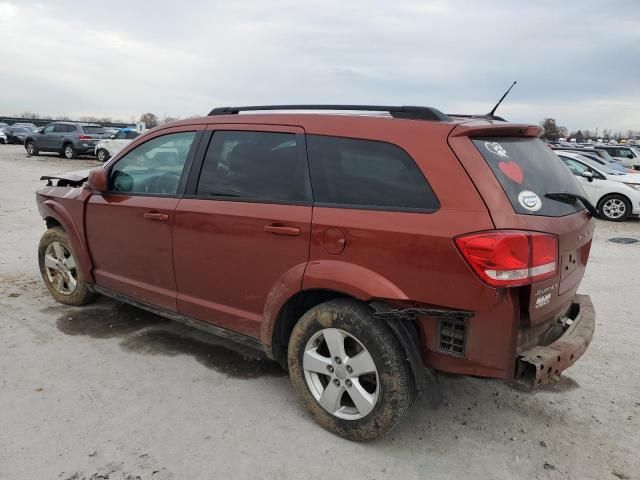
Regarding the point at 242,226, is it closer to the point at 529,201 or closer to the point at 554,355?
the point at 529,201

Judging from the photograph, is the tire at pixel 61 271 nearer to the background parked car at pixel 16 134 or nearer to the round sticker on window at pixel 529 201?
the round sticker on window at pixel 529 201

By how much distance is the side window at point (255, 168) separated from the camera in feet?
9.80

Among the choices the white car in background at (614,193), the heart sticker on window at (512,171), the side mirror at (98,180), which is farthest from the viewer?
the white car in background at (614,193)

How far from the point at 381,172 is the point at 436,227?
0.46 meters

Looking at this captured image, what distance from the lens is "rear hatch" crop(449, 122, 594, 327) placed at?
239cm

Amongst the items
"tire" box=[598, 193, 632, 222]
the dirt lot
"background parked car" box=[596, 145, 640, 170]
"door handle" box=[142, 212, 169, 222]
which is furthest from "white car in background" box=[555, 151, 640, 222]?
"background parked car" box=[596, 145, 640, 170]

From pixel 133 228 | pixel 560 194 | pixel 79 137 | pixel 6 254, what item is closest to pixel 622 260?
pixel 560 194

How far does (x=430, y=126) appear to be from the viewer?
2.60m

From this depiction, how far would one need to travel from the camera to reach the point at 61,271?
473 centimetres

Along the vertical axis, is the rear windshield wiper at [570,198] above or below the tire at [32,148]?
above

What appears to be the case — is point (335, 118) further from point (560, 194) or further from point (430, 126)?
point (560, 194)

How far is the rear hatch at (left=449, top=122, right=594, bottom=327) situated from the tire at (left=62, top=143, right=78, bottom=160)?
25.0 m

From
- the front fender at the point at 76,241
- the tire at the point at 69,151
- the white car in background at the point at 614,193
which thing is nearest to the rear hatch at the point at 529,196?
the front fender at the point at 76,241

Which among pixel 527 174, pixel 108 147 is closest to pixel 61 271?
pixel 527 174
